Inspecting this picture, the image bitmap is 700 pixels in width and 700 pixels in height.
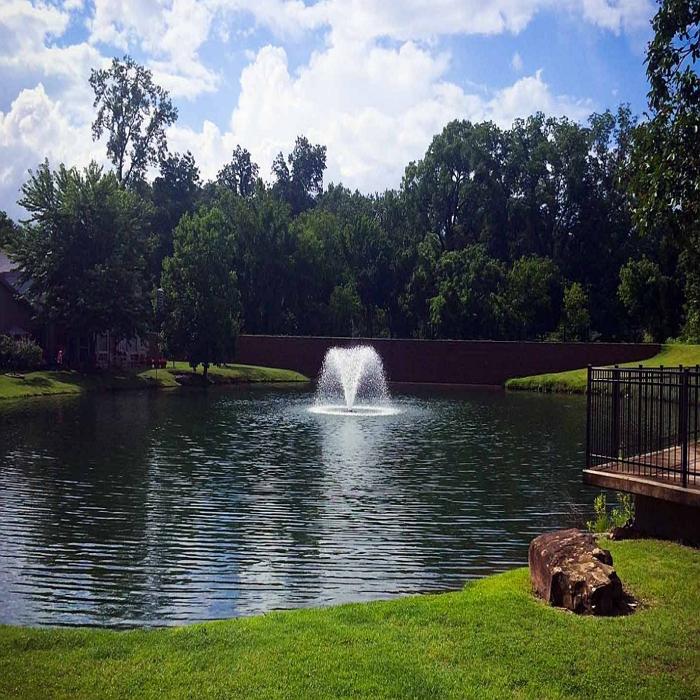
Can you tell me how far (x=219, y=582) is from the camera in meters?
11.6

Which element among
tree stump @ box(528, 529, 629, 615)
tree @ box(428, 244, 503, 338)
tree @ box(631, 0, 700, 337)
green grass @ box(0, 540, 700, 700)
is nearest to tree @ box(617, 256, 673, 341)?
tree @ box(428, 244, 503, 338)

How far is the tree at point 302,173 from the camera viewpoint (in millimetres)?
120438

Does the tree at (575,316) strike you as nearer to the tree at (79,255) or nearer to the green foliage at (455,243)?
the green foliage at (455,243)

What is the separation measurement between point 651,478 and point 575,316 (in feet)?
193

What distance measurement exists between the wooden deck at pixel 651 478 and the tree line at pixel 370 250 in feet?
143

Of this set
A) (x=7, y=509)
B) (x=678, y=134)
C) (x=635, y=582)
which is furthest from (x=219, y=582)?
(x=678, y=134)

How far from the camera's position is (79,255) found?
5256 cm

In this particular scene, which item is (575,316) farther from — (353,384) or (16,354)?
(16,354)

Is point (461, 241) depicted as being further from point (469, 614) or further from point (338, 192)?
point (469, 614)

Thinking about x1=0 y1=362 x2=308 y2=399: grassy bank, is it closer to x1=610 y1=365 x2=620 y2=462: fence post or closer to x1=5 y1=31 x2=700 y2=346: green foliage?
x1=5 y1=31 x2=700 y2=346: green foliage

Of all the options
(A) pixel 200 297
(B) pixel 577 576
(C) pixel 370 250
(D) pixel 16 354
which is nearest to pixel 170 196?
(C) pixel 370 250

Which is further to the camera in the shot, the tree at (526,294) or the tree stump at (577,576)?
the tree at (526,294)

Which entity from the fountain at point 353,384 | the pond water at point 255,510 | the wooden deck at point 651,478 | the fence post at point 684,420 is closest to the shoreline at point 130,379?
the fountain at point 353,384

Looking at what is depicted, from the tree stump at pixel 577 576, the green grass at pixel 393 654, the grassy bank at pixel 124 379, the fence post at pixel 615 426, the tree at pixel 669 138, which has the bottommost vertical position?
the green grass at pixel 393 654
